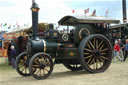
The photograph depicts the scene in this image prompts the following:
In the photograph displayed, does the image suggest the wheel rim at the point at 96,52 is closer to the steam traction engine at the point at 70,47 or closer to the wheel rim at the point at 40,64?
the steam traction engine at the point at 70,47

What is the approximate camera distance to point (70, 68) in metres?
8.27

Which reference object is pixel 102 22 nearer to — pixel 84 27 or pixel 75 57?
pixel 84 27

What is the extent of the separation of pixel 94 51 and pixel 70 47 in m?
0.84

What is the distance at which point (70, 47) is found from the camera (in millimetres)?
7141

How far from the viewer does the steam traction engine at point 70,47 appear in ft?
21.5

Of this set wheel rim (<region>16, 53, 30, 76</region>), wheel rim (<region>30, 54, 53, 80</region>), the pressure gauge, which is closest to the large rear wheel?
the pressure gauge

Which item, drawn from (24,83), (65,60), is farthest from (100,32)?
(24,83)

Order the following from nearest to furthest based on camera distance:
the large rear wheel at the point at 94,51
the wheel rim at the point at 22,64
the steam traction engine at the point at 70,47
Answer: the steam traction engine at the point at 70,47
the large rear wheel at the point at 94,51
the wheel rim at the point at 22,64

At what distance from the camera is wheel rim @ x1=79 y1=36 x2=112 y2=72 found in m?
7.19

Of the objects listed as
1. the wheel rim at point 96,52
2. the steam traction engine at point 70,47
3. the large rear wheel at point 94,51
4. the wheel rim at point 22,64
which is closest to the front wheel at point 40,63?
the steam traction engine at point 70,47

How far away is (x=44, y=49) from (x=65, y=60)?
3.32 ft

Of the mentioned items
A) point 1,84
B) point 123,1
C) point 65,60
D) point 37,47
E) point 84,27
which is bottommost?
point 1,84

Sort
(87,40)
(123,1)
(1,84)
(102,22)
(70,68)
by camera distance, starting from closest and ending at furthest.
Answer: (1,84), (87,40), (102,22), (70,68), (123,1)

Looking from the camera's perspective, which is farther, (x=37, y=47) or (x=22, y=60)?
(x=22, y=60)
